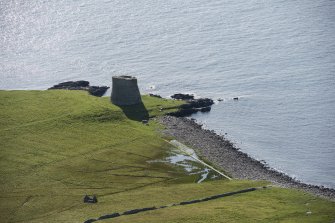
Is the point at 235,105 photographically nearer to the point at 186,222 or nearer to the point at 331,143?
the point at 331,143

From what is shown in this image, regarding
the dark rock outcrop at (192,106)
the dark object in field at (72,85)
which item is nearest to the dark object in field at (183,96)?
the dark rock outcrop at (192,106)

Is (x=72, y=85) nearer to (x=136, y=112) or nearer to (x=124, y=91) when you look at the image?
(x=124, y=91)

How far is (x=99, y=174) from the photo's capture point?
11656 centimetres

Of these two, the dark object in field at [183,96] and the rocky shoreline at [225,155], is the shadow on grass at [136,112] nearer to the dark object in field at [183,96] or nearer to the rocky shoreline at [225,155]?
the rocky shoreline at [225,155]

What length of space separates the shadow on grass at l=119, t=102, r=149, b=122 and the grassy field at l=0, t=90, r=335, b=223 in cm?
25

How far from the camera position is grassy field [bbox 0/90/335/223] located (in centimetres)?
9925

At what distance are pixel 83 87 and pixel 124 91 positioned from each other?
24.3 metres

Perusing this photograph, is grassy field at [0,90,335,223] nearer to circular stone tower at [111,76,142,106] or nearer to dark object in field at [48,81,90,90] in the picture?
circular stone tower at [111,76,142,106]

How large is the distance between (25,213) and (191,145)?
4355 cm

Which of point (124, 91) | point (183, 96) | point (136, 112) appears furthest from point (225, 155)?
point (183, 96)

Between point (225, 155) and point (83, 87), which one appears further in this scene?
point (83, 87)

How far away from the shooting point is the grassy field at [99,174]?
9925 centimetres

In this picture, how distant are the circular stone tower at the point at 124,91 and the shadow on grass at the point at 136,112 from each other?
1366 millimetres

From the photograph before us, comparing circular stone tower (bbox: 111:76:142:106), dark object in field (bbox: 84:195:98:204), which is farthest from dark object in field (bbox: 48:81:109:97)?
dark object in field (bbox: 84:195:98:204)
